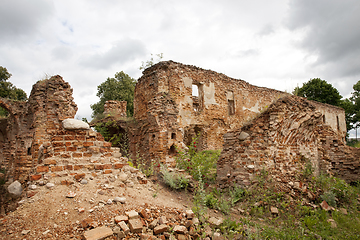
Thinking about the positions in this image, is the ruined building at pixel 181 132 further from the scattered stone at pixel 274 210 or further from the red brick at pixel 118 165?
the scattered stone at pixel 274 210

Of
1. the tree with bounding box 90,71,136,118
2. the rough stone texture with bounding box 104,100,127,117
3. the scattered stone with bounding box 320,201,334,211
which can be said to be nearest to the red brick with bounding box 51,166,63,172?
the scattered stone with bounding box 320,201,334,211

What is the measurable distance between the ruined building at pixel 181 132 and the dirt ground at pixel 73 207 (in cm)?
33

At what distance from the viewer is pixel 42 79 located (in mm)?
8289

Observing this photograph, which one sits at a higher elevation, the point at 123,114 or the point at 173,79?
the point at 173,79

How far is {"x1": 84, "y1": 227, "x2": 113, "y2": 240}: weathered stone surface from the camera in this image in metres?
2.11

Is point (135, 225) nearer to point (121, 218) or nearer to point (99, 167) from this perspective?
point (121, 218)

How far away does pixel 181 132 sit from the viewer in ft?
33.1

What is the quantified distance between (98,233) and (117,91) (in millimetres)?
23039

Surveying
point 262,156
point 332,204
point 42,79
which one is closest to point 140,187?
point 262,156

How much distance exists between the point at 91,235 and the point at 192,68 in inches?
490

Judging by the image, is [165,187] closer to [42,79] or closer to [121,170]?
[121,170]

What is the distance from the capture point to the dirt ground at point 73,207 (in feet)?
7.07

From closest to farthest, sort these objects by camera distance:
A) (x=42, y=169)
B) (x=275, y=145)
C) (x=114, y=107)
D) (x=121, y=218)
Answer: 1. (x=121, y=218)
2. (x=42, y=169)
3. (x=275, y=145)
4. (x=114, y=107)

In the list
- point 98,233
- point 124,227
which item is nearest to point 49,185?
point 98,233
